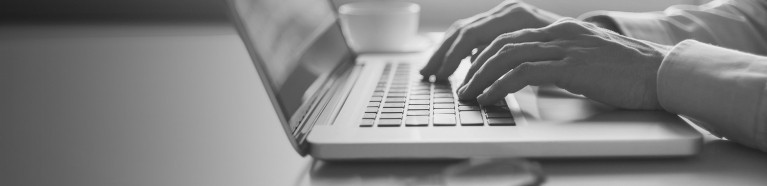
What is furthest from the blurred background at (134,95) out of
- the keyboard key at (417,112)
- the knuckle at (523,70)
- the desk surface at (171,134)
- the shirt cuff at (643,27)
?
the shirt cuff at (643,27)

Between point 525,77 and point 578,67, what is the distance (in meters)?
0.05

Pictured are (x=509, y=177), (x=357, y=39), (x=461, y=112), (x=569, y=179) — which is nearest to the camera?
(x=509, y=177)

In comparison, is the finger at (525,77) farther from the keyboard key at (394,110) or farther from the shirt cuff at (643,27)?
the shirt cuff at (643,27)

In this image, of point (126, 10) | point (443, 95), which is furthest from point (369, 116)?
point (126, 10)

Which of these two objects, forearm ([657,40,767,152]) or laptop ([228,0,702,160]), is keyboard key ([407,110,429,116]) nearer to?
laptop ([228,0,702,160])

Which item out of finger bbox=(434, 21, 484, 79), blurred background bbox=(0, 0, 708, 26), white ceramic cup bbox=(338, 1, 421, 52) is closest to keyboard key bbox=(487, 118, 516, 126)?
finger bbox=(434, 21, 484, 79)

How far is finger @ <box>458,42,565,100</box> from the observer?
57 cm

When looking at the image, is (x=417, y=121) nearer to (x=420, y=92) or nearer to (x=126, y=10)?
(x=420, y=92)

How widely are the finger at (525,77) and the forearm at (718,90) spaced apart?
86mm

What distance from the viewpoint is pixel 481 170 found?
289 mm

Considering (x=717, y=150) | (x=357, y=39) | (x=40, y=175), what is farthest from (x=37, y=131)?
(x=717, y=150)

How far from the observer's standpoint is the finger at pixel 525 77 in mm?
556

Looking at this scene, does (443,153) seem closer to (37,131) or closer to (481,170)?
(481,170)

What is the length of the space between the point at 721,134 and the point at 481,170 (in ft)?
0.99
